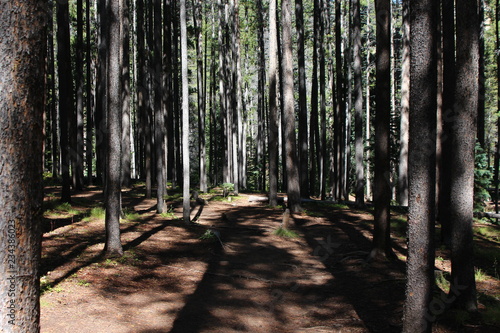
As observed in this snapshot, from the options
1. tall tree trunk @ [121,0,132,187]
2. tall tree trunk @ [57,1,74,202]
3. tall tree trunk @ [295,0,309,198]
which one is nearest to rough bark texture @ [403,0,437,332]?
tall tree trunk @ [57,1,74,202]

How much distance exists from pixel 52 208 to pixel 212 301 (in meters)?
7.96

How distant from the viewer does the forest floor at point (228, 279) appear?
19.9 feet

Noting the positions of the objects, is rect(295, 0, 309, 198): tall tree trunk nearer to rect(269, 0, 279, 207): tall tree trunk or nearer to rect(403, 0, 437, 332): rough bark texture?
rect(269, 0, 279, 207): tall tree trunk

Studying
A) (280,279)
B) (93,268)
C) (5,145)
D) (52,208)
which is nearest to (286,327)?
(280,279)

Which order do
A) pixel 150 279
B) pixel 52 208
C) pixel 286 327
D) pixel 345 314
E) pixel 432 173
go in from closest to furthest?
pixel 432 173
pixel 286 327
pixel 345 314
pixel 150 279
pixel 52 208

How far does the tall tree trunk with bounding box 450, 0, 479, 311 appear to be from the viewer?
6301mm

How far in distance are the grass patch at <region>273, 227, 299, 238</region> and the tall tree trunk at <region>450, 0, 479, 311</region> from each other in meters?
6.14

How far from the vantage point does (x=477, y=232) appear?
13.2m

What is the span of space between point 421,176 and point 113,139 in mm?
6361

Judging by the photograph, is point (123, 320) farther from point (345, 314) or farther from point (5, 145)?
point (5, 145)

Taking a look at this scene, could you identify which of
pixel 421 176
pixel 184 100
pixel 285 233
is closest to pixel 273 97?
pixel 184 100

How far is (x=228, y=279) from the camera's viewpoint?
8586mm

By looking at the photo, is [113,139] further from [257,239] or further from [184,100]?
[257,239]

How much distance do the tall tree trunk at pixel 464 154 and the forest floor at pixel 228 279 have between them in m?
0.63
